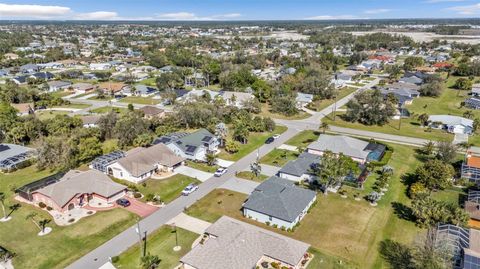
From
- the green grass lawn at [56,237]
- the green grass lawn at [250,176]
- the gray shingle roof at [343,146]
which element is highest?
the gray shingle roof at [343,146]

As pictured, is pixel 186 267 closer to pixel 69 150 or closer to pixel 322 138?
pixel 69 150

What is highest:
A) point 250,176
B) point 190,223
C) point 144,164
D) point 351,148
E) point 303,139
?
point 144,164

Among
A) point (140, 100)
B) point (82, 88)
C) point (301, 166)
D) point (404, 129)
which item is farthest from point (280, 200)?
point (82, 88)

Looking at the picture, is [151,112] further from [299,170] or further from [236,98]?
[299,170]

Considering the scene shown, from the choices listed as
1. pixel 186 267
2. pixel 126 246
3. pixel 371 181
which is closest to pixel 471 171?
pixel 371 181

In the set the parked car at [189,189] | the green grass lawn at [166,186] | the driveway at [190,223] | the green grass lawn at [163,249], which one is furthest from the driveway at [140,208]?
the parked car at [189,189]

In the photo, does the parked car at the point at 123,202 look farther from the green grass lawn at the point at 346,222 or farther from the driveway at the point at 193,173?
the driveway at the point at 193,173

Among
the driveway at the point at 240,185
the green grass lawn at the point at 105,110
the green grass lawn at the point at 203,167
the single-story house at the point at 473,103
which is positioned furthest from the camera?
the single-story house at the point at 473,103
